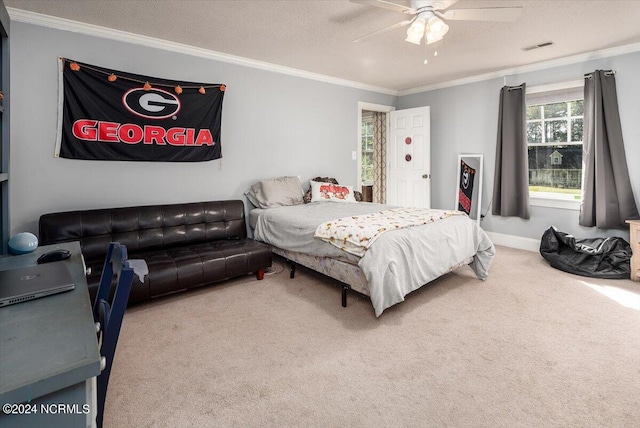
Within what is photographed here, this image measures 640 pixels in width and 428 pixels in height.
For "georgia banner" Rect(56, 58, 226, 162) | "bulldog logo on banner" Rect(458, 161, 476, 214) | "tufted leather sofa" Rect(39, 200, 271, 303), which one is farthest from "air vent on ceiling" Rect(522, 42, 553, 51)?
"tufted leather sofa" Rect(39, 200, 271, 303)

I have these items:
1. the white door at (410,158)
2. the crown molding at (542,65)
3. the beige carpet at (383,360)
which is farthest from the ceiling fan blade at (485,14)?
the white door at (410,158)

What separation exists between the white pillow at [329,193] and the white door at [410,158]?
4.89 ft

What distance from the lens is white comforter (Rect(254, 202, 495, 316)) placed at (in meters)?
2.49

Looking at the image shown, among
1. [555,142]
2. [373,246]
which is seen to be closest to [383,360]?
[373,246]

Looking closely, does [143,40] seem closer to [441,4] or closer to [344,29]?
[344,29]

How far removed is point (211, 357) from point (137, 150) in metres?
2.34

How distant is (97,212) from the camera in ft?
9.91

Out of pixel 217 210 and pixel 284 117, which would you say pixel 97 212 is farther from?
pixel 284 117

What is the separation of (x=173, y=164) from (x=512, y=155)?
433 cm

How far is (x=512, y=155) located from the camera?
452cm

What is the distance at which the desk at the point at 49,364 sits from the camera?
628mm

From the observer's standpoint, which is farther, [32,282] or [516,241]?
[516,241]

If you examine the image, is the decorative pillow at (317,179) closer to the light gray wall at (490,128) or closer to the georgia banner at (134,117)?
the georgia banner at (134,117)

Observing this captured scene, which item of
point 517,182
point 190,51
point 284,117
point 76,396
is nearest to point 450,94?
point 517,182
